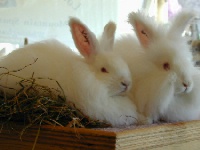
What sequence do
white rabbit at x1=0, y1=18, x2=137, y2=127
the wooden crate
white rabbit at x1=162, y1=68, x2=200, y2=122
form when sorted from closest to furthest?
the wooden crate < white rabbit at x1=0, y1=18, x2=137, y2=127 < white rabbit at x1=162, y1=68, x2=200, y2=122

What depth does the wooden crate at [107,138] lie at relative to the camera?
0.53 metres

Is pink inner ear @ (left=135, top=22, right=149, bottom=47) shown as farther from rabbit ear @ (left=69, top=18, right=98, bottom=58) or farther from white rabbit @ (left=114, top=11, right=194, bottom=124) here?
rabbit ear @ (left=69, top=18, right=98, bottom=58)

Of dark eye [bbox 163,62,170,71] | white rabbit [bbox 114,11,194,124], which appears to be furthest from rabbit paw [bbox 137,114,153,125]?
dark eye [bbox 163,62,170,71]

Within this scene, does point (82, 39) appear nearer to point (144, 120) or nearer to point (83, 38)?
point (83, 38)

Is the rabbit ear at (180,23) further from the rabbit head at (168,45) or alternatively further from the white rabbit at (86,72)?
the white rabbit at (86,72)

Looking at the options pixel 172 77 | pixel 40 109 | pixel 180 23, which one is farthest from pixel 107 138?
pixel 180 23

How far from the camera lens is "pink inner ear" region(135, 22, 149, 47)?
0.80 meters

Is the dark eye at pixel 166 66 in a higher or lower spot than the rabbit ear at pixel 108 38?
lower

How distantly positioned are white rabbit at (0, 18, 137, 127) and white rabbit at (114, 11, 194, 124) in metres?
0.04

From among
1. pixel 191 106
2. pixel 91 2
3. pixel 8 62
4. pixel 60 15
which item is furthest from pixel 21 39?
pixel 191 106

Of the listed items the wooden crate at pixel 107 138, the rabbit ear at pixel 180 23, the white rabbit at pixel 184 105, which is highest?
the rabbit ear at pixel 180 23

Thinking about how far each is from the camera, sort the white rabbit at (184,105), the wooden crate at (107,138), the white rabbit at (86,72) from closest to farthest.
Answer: the wooden crate at (107,138) → the white rabbit at (86,72) → the white rabbit at (184,105)

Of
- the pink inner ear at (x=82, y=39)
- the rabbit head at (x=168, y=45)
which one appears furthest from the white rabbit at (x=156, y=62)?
the pink inner ear at (x=82, y=39)

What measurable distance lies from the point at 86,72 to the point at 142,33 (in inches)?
7.4
